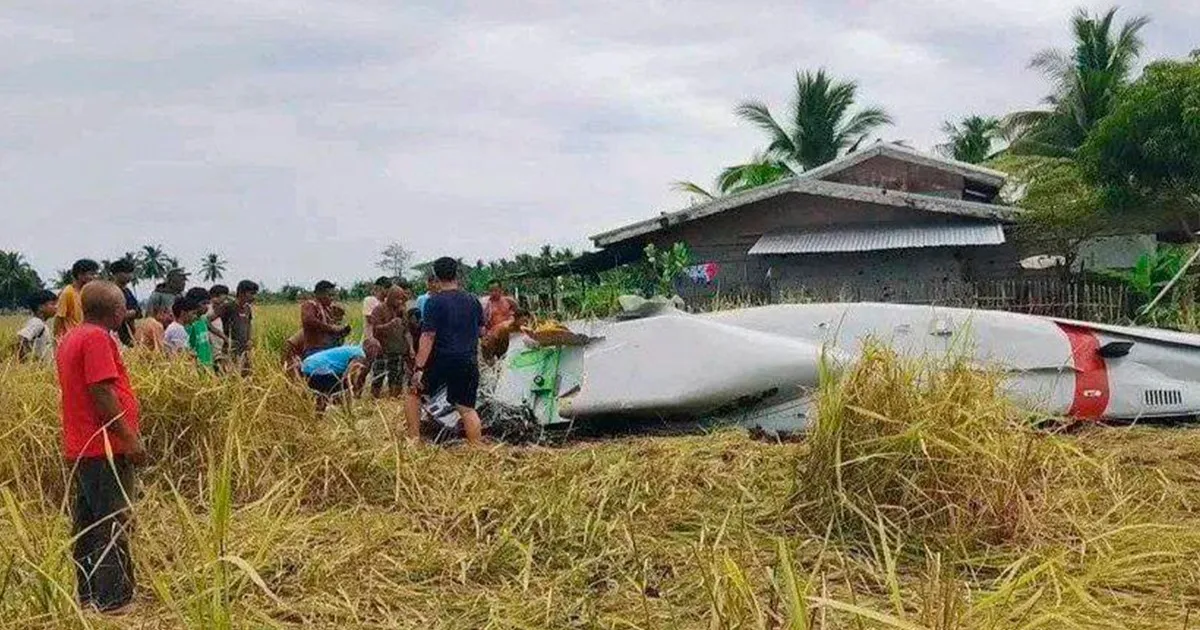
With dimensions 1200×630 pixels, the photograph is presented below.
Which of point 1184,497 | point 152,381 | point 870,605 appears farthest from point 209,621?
point 1184,497

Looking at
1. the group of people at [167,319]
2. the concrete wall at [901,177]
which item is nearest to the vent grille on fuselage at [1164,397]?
the group of people at [167,319]

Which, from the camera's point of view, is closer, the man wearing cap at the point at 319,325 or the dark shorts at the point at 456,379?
the dark shorts at the point at 456,379

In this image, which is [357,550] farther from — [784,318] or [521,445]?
[784,318]

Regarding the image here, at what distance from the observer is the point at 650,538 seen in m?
4.21

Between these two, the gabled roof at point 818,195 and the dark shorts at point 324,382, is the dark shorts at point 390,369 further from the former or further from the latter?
the gabled roof at point 818,195

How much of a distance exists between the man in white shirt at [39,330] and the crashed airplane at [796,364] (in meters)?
3.38

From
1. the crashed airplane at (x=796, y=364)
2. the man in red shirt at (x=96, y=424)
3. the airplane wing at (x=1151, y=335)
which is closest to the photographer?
the man in red shirt at (x=96, y=424)

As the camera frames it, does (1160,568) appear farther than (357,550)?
No

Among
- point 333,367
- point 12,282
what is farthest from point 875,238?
point 12,282

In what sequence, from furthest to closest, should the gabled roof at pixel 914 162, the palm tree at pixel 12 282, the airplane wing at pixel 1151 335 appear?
the palm tree at pixel 12 282 < the gabled roof at pixel 914 162 < the airplane wing at pixel 1151 335

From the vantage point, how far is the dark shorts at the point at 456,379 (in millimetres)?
7035

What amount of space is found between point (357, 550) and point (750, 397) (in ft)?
11.1

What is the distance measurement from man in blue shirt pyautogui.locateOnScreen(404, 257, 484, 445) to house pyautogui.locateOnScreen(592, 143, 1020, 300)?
28.2ft

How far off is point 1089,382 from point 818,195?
30.7ft
